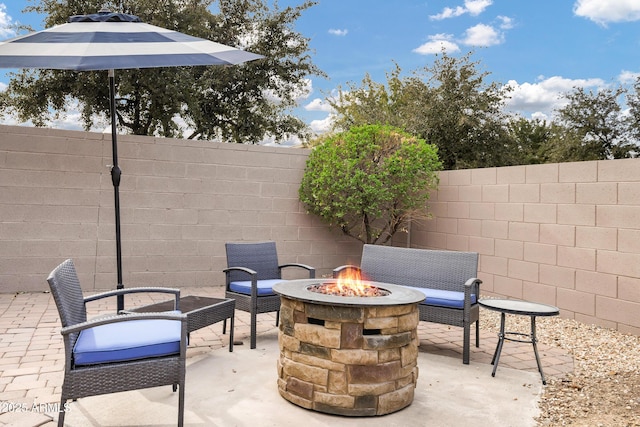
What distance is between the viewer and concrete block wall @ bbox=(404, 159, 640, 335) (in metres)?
4.81

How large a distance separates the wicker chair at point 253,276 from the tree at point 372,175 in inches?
88.5

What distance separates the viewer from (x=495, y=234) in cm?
632

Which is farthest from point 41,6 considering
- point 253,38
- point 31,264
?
point 31,264

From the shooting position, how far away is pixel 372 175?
267 inches

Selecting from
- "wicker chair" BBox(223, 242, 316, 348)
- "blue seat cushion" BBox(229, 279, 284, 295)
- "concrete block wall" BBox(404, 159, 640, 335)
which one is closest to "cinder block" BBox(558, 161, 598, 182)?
"concrete block wall" BBox(404, 159, 640, 335)

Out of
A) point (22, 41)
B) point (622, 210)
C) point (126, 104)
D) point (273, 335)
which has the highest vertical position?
point (126, 104)

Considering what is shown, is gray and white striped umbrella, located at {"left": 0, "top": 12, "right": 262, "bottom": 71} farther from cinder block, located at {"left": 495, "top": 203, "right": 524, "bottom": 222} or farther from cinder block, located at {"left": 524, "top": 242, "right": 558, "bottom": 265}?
cinder block, located at {"left": 524, "top": 242, "right": 558, "bottom": 265}

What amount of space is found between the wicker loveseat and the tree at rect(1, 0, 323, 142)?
822cm

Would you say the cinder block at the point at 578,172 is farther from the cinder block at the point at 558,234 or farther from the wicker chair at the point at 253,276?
the wicker chair at the point at 253,276

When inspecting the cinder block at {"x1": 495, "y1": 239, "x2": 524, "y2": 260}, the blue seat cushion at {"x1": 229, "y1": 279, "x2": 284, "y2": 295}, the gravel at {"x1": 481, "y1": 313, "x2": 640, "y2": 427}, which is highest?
the cinder block at {"x1": 495, "y1": 239, "x2": 524, "y2": 260}

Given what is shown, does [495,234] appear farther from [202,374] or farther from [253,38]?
[253,38]

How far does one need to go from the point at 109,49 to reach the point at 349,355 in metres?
2.58

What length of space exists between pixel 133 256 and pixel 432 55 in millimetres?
13250

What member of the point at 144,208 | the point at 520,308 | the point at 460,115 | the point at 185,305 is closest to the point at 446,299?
the point at 520,308
